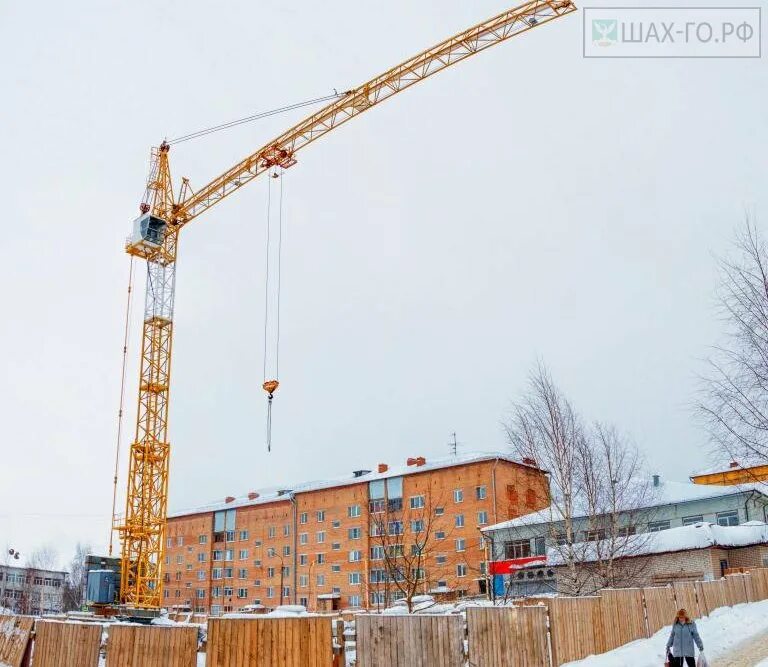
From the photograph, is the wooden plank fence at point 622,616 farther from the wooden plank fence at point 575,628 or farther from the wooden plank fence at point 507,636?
the wooden plank fence at point 507,636

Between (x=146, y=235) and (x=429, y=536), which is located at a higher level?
(x=146, y=235)

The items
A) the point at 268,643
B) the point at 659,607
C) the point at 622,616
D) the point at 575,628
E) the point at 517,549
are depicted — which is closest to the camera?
the point at 268,643

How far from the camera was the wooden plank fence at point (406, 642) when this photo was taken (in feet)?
45.3

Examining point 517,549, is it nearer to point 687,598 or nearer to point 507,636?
point 687,598

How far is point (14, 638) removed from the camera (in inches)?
706

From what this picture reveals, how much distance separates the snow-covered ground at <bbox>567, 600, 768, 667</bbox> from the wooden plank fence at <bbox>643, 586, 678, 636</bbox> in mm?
213

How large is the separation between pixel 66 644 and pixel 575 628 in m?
10.9

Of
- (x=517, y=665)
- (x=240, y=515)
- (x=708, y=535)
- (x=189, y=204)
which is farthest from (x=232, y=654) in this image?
(x=240, y=515)

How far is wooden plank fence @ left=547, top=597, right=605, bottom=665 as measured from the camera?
1555 centimetres

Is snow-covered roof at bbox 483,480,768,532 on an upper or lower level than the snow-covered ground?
upper

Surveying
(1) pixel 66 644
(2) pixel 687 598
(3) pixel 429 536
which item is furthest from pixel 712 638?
(3) pixel 429 536

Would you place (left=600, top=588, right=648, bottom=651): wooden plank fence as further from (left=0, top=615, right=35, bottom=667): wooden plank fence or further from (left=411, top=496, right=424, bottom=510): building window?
(left=411, top=496, right=424, bottom=510): building window

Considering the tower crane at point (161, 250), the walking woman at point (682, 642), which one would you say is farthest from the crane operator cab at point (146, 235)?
the walking woman at point (682, 642)

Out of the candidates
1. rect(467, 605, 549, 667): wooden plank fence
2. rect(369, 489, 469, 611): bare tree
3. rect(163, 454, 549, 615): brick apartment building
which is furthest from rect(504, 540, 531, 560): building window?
rect(467, 605, 549, 667): wooden plank fence
